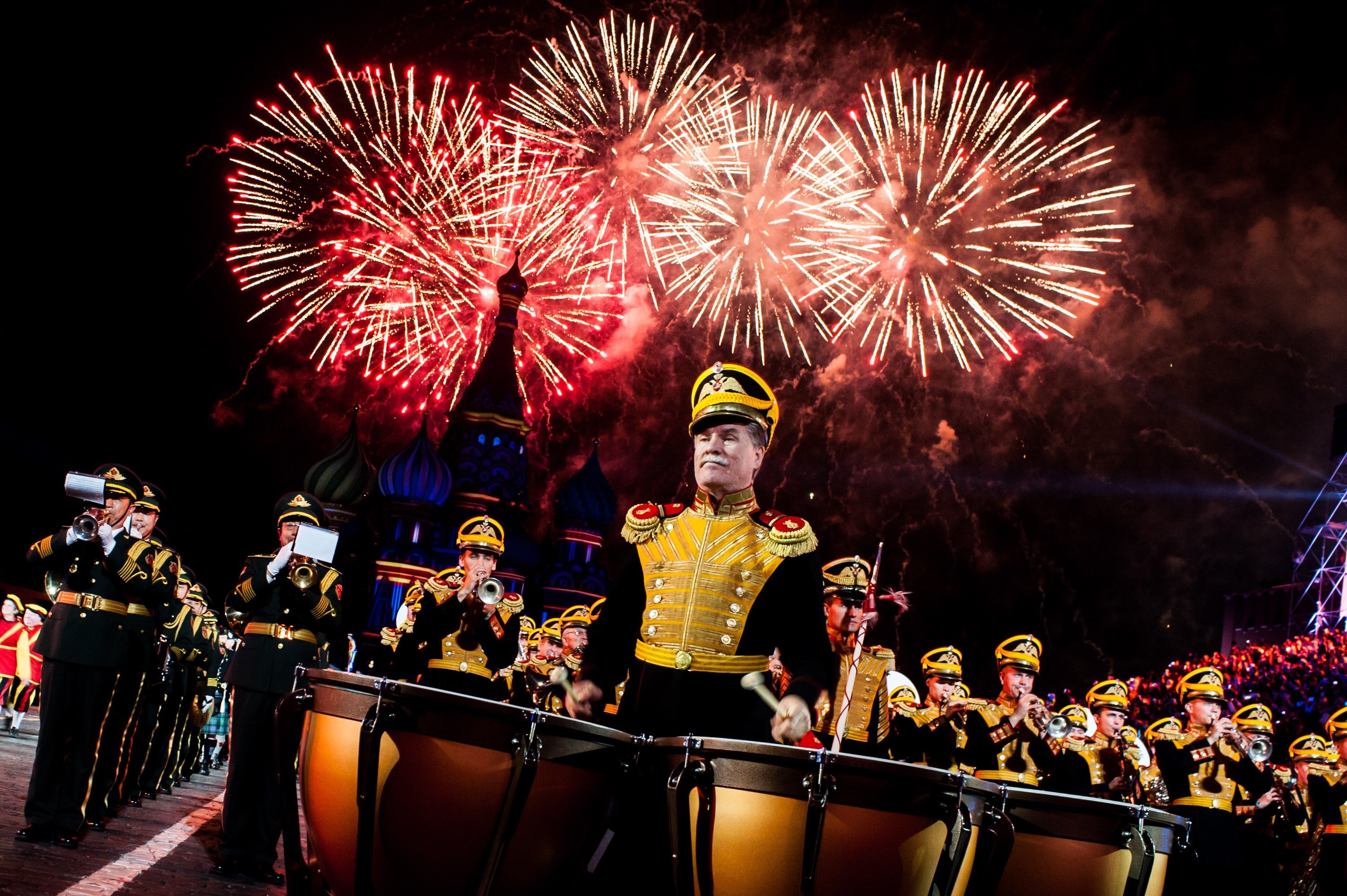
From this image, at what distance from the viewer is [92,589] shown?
22.8ft

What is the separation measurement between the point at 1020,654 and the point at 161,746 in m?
7.59

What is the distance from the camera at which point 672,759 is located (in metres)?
3.58

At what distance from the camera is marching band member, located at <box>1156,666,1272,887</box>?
10.1m

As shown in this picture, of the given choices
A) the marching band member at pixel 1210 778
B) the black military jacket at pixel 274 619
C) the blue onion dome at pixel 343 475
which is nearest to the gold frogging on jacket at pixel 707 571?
the black military jacket at pixel 274 619

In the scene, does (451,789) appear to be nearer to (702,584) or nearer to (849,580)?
(702,584)

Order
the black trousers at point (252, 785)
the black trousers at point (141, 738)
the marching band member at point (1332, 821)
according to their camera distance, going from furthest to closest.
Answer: the marching band member at point (1332, 821) < the black trousers at point (141, 738) < the black trousers at point (252, 785)

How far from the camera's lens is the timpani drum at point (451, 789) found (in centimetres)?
347

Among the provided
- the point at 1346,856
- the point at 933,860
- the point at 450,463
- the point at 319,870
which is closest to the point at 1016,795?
the point at 933,860

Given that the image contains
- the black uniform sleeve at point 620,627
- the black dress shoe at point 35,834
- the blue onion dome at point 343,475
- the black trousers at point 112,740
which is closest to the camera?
the black uniform sleeve at point 620,627

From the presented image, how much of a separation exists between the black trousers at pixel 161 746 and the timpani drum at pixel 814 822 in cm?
775

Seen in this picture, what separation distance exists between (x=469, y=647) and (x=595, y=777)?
4362mm

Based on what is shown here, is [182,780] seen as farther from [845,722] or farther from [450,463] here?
[450,463]

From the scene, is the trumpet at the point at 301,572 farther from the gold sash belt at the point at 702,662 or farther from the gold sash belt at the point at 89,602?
the gold sash belt at the point at 702,662

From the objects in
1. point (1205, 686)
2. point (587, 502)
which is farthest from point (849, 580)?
point (587, 502)
